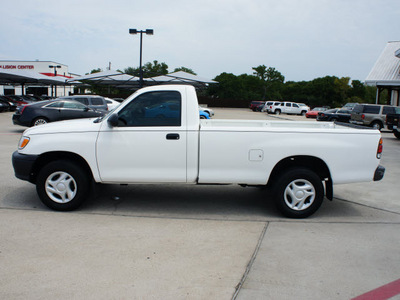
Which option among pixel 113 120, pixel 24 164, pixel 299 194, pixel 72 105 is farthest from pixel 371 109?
pixel 24 164

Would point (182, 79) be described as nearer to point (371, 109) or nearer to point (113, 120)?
point (371, 109)

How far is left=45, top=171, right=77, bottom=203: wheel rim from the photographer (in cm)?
540

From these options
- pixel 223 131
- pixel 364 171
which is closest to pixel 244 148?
pixel 223 131

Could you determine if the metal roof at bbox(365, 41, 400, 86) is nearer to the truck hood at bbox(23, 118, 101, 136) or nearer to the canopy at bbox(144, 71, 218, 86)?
the canopy at bbox(144, 71, 218, 86)

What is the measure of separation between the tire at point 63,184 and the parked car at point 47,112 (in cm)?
1079

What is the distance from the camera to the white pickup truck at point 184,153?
525cm

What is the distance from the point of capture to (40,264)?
3801 mm

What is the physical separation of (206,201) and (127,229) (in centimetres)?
174

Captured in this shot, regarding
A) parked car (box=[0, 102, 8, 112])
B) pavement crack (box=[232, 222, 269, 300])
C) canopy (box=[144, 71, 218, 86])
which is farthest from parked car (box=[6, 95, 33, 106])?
pavement crack (box=[232, 222, 269, 300])

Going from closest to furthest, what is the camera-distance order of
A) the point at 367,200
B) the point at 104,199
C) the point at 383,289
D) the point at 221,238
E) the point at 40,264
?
1. the point at 383,289
2. the point at 40,264
3. the point at 221,238
4. the point at 104,199
5. the point at 367,200

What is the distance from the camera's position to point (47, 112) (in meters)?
15.8

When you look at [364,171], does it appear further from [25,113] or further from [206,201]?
[25,113]

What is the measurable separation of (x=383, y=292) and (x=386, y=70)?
106 ft

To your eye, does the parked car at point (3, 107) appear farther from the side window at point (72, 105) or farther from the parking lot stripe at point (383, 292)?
the parking lot stripe at point (383, 292)
